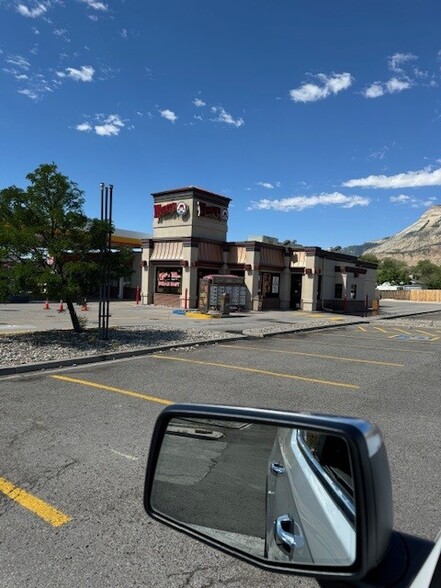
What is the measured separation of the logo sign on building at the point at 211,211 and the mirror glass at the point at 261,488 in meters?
28.0

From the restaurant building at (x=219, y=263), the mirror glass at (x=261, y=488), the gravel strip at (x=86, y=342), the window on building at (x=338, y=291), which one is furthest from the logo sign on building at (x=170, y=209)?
the mirror glass at (x=261, y=488)

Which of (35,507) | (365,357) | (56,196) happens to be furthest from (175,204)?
(35,507)

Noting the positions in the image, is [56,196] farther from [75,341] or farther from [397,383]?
[397,383]

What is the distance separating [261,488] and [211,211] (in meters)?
29.1

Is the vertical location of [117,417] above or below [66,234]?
below

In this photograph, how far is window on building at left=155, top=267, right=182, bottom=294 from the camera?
30203 millimetres

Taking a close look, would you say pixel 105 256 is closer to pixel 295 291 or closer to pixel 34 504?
pixel 34 504

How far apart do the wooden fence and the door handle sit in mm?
71432

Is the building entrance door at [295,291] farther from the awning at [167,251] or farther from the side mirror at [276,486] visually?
the side mirror at [276,486]

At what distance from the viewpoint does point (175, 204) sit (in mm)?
29828

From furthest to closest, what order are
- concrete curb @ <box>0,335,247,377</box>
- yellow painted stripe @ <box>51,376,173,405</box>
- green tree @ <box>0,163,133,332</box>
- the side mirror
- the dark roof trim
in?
the dark roof trim < green tree @ <box>0,163,133,332</box> < concrete curb @ <box>0,335,247,377</box> < yellow painted stripe @ <box>51,376,173,405</box> < the side mirror

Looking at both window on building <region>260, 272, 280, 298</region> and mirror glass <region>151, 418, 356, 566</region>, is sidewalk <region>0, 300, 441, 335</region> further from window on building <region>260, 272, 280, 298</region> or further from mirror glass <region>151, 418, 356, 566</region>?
mirror glass <region>151, 418, 356, 566</region>

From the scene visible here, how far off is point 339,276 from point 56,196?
25.5 meters

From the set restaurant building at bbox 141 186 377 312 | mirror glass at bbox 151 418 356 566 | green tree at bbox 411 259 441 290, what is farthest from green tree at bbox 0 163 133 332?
green tree at bbox 411 259 441 290
